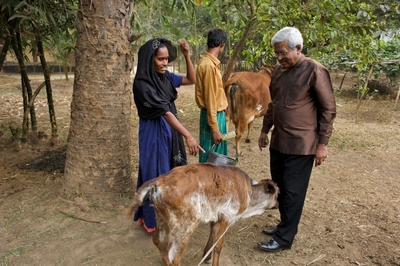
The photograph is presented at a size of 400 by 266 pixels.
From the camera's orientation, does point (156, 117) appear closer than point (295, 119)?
No

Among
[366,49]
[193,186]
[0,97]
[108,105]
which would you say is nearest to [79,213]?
[108,105]

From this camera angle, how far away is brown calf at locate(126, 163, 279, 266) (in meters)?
2.24

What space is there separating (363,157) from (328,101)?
3.99 metres

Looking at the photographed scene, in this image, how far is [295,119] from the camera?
2.75 meters

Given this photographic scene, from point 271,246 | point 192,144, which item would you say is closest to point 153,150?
point 192,144

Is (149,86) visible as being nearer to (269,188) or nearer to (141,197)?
(141,197)

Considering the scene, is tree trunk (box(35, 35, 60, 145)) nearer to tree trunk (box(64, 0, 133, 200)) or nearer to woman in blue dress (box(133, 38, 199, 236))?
tree trunk (box(64, 0, 133, 200))

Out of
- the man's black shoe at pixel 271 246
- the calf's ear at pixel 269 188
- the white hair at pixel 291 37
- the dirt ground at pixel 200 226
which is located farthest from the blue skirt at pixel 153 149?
the white hair at pixel 291 37

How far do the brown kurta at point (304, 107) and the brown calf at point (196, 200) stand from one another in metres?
0.47

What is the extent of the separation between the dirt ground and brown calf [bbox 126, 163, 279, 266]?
A: 57 cm

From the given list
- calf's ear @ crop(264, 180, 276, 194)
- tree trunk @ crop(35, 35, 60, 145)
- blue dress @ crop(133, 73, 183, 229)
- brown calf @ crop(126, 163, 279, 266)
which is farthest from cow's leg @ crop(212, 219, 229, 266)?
tree trunk @ crop(35, 35, 60, 145)

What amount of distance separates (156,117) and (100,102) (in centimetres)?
92

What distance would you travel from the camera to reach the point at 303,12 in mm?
5465

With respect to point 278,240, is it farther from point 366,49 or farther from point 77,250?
point 366,49
